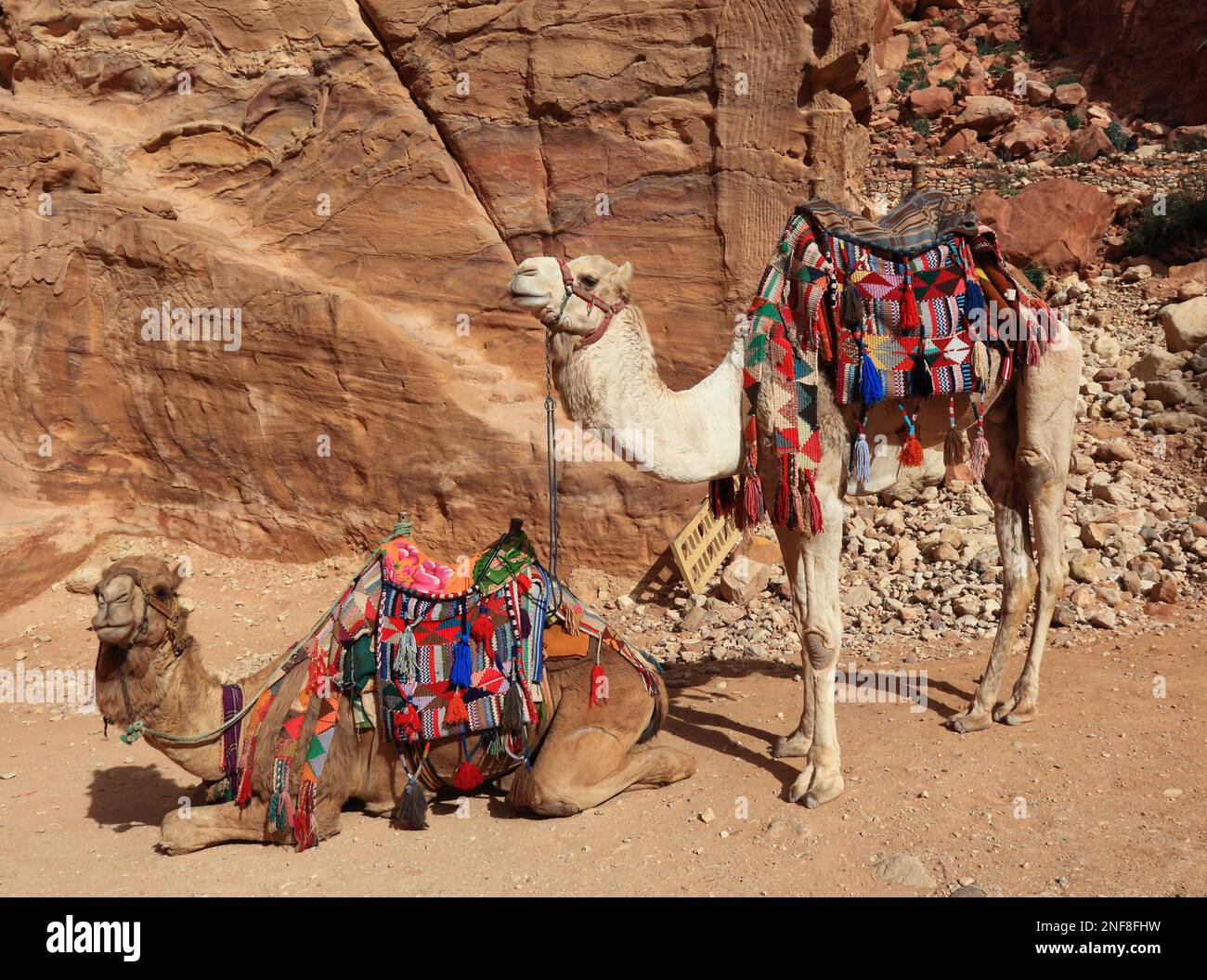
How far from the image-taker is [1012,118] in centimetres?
1833

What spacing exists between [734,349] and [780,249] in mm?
Result: 524

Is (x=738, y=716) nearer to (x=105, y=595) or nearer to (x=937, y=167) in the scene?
(x=105, y=595)

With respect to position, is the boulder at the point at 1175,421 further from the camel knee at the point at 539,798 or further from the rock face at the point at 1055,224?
the camel knee at the point at 539,798

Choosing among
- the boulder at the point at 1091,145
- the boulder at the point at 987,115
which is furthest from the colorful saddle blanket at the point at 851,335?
the boulder at the point at 987,115

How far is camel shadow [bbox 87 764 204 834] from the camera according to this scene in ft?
15.4

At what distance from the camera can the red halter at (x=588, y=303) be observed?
3992 millimetres

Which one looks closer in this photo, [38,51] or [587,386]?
[587,386]

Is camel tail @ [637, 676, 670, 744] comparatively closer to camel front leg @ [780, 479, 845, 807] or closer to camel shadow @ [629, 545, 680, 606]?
camel front leg @ [780, 479, 845, 807]

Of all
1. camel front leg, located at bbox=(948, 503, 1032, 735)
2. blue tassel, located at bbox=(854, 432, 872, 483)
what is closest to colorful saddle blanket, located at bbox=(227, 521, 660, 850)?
blue tassel, located at bbox=(854, 432, 872, 483)

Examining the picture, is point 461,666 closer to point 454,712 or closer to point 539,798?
point 454,712

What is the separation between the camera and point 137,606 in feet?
12.1

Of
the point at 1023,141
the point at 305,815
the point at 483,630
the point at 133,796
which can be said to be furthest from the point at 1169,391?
the point at 1023,141

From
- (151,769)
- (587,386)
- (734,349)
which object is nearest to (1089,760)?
(734,349)

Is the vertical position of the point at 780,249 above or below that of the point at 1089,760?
above
